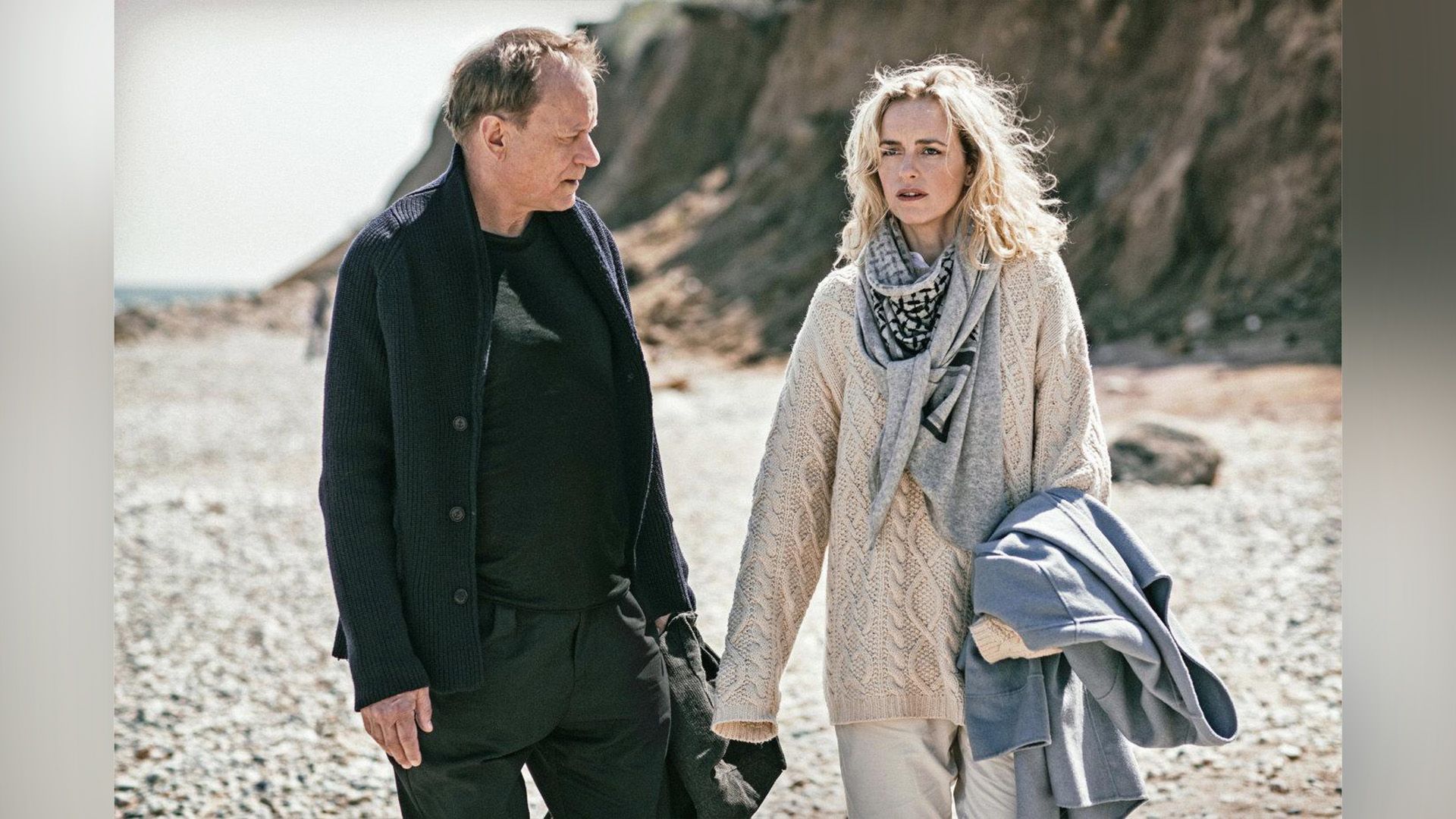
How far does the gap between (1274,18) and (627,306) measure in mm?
14737

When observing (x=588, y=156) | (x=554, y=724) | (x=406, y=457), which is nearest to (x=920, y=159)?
(x=588, y=156)

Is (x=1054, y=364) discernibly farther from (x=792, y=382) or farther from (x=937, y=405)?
(x=792, y=382)

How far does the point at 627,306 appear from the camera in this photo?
245cm

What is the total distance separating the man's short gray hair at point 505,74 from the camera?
2.21 m

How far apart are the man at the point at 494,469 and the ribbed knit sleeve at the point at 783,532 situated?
0.17m

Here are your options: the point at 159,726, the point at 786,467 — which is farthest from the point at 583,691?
the point at 159,726

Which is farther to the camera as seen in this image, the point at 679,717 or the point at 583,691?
the point at 679,717

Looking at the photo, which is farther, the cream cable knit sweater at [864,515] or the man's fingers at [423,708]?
the cream cable knit sweater at [864,515]

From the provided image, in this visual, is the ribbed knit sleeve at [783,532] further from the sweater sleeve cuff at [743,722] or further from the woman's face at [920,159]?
the woman's face at [920,159]
